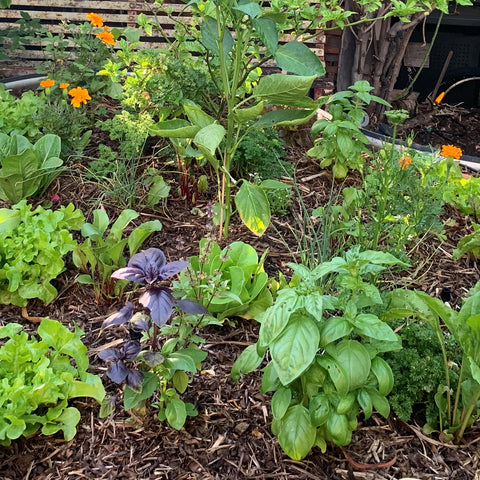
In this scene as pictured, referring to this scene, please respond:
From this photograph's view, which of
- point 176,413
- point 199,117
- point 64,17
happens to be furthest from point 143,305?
point 64,17

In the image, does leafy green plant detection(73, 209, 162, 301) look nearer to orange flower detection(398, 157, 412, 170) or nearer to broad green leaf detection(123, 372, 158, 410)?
broad green leaf detection(123, 372, 158, 410)

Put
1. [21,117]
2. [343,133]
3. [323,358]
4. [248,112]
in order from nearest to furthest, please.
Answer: [323,358] < [248,112] < [343,133] < [21,117]

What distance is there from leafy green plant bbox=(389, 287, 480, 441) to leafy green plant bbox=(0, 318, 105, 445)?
1.10m

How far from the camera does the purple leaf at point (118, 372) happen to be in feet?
5.95

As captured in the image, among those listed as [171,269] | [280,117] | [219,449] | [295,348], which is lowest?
[219,449]

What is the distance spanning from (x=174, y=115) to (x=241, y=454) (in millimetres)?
1954

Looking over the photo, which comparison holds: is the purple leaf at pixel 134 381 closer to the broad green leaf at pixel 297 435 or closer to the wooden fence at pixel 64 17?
the broad green leaf at pixel 297 435

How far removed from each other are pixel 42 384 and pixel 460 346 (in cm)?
138

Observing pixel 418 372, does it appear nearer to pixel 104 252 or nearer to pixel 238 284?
pixel 238 284

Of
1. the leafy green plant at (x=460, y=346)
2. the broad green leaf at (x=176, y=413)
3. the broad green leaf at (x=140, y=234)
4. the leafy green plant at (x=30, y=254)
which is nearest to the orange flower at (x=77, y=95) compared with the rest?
the leafy green plant at (x=30, y=254)

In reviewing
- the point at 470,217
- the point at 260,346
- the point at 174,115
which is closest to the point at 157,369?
the point at 260,346

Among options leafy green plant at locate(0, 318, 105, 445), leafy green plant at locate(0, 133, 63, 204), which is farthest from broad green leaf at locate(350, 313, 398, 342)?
leafy green plant at locate(0, 133, 63, 204)

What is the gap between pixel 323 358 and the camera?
187 centimetres

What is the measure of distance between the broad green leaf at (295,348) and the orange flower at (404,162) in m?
1.34
